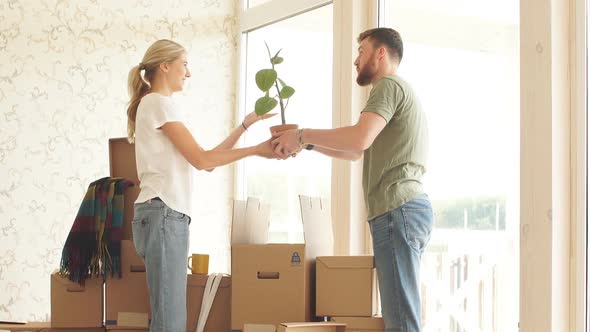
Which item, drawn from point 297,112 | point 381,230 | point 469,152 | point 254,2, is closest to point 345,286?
point 381,230

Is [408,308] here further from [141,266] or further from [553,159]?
[141,266]

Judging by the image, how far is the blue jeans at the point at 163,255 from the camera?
9.38ft

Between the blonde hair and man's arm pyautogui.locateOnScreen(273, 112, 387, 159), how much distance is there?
54 centimetres

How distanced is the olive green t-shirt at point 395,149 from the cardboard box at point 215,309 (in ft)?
2.78

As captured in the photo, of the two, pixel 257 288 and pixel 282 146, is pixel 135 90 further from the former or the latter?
pixel 257 288

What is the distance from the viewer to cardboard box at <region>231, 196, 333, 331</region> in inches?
124

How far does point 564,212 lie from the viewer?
9.57 feet

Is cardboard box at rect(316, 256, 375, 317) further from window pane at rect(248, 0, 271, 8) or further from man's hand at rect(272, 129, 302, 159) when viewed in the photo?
window pane at rect(248, 0, 271, 8)

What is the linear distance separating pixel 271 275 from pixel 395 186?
0.72 metres

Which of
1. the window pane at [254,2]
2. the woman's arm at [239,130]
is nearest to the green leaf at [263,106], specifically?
the woman's arm at [239,130]

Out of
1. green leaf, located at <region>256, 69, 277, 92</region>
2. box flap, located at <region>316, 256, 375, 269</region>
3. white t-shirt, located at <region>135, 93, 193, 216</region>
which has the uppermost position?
green leaf, located at <region>256, 69, 277, 92</region>

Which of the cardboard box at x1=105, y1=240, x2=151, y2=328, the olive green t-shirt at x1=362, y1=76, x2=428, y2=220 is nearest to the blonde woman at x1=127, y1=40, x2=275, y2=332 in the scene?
the cardboard box at x1=105, y1=240, x2=151, y2=328

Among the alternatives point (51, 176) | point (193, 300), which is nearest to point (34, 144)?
point (51, 176)

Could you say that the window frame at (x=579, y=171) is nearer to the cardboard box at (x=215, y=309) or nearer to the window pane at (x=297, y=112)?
the cardboard box at (x=215, y=309)
